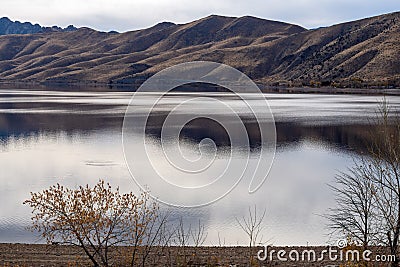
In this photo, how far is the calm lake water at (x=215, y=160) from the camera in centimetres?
1672

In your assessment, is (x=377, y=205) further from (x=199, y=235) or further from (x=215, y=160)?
(x=215, y=160)

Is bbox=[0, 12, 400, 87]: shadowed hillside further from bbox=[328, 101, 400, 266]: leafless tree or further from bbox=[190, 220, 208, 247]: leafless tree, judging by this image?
bbox=[190, 220, 208, 247]: leafless tree

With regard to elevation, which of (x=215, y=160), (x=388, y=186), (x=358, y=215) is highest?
(x=215, y=160)

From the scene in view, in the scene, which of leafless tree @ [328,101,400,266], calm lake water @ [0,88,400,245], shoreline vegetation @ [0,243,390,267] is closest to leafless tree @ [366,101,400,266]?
leafless tree @ [328,101,400,266]

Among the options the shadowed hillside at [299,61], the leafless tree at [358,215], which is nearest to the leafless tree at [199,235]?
the leafless tree at [358,215]

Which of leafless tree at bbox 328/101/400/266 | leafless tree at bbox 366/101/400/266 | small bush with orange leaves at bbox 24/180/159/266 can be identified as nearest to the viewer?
leafless tree at bbox 366/101/400/266

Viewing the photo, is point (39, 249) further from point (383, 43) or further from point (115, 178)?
point (383, 43)

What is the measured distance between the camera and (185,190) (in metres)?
20.9

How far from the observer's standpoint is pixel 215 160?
27266mm

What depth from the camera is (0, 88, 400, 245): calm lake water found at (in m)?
16.7

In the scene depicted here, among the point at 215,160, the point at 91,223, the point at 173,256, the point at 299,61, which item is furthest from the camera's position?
the point at 299,61

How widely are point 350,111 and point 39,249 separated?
42.3 metres

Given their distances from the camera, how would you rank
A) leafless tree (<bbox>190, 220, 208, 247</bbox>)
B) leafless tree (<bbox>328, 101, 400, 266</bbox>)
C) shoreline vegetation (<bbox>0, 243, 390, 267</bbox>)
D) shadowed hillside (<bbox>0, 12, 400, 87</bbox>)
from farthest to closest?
shadowed hillside (<bbox>0, 12, 400, 87</bbox>)
leafless tree (<bbox>190, 220, 208, 247</bbox>)
shoreline vegetation (<bbox>0, 243, 390, 267</bbox>)
leafless tree (<bbox>328, 101, 400, 266</bbox>)

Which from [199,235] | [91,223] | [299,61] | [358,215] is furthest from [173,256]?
[299,61]
